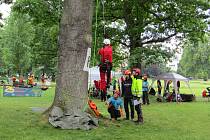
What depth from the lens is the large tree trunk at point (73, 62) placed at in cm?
1170

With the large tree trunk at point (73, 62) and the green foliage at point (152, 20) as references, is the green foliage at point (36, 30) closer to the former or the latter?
the green foliage at point (152, 20)

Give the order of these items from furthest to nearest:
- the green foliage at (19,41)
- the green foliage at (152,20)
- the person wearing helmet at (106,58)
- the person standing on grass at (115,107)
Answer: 1. the green foliage at (19,41)
2. the green foliage at (152,20)
3. the person standing on grass at (115,107)
4. the person wearing helmet at (106,58)

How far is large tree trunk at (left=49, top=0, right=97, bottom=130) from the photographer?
11.7 metres

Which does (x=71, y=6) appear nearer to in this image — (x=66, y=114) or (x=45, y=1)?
(x=66, y=114)

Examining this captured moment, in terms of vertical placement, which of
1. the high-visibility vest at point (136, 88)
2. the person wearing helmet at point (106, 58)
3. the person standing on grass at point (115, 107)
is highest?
the person wearing helmet at point (106, 58)

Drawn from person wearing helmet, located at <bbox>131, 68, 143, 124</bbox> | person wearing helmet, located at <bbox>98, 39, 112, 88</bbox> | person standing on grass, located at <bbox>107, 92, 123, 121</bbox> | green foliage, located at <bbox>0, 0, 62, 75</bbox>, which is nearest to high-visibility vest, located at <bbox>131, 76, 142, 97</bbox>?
person wearing helmet, located at <bbox>131, 68, 143, 124</bbox>

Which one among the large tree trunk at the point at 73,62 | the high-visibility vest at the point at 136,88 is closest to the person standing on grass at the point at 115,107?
the high-visibility vest at the point at 136,88

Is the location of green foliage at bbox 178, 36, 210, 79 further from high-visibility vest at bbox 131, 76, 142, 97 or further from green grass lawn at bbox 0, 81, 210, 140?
green grass lawn at bbox 0, 81, 210, 140

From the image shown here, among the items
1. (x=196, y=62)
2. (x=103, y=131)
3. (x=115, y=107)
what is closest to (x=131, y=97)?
(x=115, y=107)

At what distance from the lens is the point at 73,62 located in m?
11.8

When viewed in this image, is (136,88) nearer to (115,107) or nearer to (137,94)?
(137,94)

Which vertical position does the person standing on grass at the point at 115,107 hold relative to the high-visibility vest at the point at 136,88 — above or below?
below

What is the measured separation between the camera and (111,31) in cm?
2992

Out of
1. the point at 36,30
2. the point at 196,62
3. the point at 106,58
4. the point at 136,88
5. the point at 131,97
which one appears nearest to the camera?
the point at 106,58
